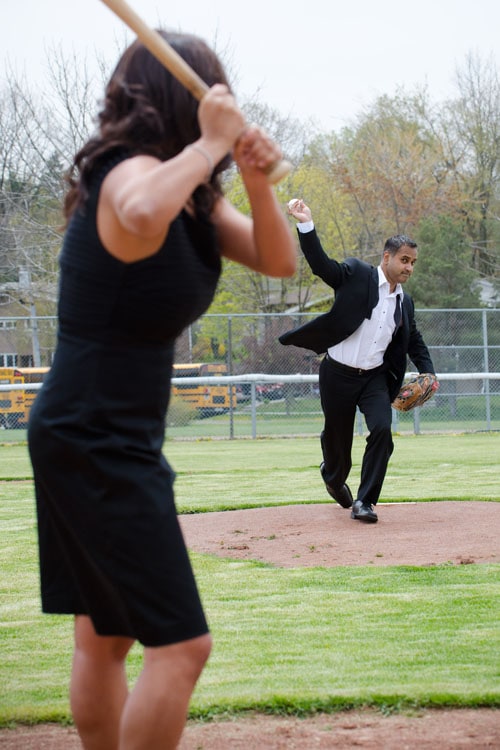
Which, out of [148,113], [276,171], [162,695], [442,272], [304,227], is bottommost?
[162,695]

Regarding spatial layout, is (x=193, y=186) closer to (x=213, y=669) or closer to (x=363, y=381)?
(x=213, y=669)

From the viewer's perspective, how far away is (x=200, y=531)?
7.85m

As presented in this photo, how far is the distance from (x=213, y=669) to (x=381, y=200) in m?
35.5

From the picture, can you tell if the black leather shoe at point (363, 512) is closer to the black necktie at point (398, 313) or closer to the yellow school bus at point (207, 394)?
the black necktie at point (398, 313)

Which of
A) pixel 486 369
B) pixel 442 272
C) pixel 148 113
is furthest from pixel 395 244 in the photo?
pixel 442 272

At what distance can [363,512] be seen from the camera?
26.4ft

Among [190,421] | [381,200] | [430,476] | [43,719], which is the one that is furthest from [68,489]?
[381,200]

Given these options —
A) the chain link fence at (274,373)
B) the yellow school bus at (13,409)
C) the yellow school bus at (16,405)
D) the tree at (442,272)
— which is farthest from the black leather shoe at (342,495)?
the tree at (442,272)

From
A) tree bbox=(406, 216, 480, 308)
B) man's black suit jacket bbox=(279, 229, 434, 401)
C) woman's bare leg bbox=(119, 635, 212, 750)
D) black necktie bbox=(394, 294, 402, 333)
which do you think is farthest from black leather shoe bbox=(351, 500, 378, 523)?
tree bbox=(406, 216, 480, 308)

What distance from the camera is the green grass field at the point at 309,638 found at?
12.1 feet

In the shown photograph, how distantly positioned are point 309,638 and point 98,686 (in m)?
2.24

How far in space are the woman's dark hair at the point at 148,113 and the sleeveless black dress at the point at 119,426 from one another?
0.06 m

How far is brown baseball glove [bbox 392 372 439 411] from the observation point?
29.0 ft

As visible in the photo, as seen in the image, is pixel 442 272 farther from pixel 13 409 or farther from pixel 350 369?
pixel 350 369
